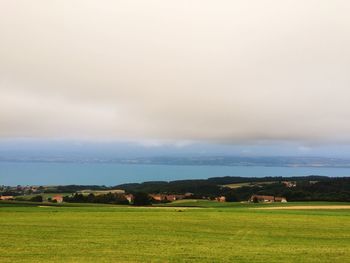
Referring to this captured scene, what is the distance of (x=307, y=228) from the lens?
3019 cm

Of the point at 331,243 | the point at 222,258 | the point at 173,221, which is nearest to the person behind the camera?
the point at 222,258

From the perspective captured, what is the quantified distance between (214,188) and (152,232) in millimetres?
81588

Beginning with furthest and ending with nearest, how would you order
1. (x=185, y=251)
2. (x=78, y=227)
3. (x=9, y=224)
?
(x=9, y=224) → (x=78, y=227) → (x=185, y=251)

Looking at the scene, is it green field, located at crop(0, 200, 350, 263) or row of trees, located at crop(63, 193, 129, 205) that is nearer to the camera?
green field, located at crop(0, 200, 350, 263)

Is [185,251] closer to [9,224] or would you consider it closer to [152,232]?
[152,232]

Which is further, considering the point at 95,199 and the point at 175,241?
the point at 95,199

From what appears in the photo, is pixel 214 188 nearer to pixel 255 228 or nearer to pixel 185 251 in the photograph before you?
pixel 255 228

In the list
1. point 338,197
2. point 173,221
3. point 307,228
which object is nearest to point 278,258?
point 307,228

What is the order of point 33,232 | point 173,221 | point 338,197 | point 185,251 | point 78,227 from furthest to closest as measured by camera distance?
point 338,197
point 173,221
point 78,227
point 33,232
point 185,251

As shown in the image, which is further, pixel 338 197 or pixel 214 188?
pixel 214 188

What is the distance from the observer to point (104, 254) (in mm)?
18531

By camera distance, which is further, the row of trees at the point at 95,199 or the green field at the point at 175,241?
the row of trees at the point at 95,199

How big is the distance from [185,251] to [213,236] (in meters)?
6.31

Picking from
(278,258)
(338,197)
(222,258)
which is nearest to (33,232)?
(222,258)
